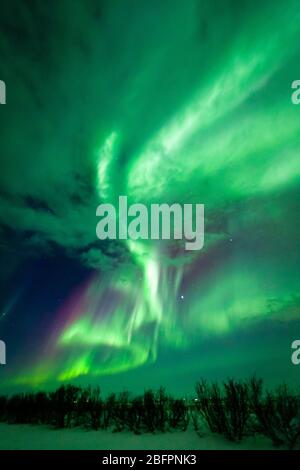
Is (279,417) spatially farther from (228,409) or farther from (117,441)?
(117,441)

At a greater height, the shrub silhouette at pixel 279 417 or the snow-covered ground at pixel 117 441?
the shrub silhouette at pixel 279 417

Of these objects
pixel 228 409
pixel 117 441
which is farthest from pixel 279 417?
pixel 117 441

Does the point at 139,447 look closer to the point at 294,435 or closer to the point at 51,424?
the point at 294,435

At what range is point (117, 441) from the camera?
34.6ft

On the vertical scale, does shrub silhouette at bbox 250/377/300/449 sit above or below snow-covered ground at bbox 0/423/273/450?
above

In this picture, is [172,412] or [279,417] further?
[172,412]

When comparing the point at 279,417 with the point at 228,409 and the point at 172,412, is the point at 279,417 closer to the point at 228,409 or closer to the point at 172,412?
the point at 228,409

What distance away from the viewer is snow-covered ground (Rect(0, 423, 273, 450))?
30.8 ft

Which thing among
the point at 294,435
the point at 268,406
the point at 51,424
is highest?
the point at 268,406

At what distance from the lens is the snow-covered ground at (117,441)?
9383 millimetres
